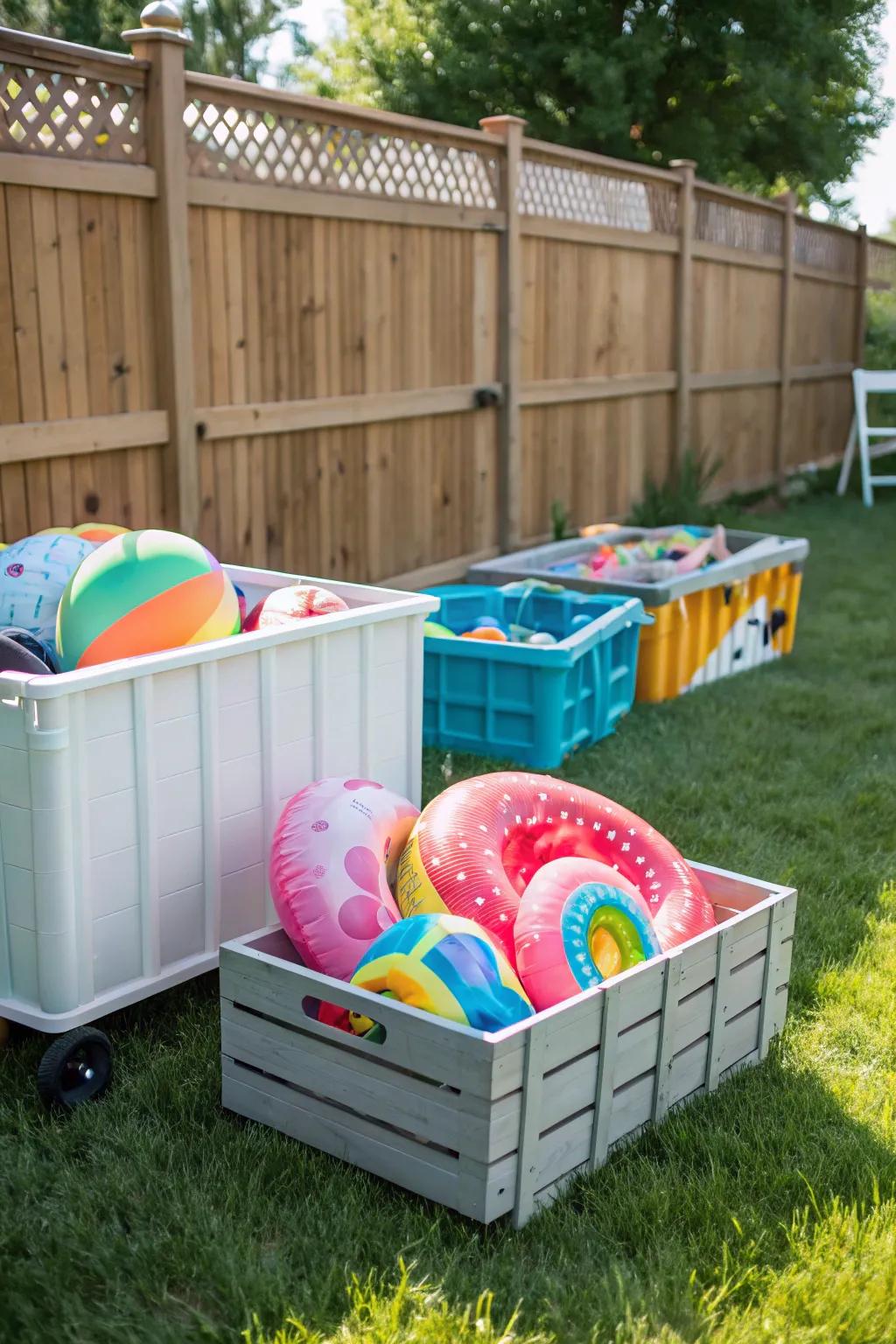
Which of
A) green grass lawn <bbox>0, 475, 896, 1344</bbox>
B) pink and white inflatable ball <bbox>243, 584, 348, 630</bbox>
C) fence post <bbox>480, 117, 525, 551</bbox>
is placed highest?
fence post <bbox>480, 117, 525, 551</bbox>

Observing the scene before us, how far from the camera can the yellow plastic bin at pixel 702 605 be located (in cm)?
551

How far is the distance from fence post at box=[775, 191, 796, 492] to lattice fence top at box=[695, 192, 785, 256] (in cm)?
7

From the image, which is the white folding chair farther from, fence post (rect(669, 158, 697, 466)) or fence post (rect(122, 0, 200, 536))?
fence post (rect(122, 0, 200, 536))

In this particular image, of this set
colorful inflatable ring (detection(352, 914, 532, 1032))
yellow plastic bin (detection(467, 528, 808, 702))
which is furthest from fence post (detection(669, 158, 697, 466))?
colorful inflatable ring (detection(352, 914, 532, 1032))

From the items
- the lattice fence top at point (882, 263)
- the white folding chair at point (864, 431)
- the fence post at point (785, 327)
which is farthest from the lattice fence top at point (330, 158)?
the lattice fence top at point (882, 263)

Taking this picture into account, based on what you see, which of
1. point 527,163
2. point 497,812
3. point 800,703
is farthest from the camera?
point 527,163

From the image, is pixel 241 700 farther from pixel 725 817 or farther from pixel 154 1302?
pixel 725 817

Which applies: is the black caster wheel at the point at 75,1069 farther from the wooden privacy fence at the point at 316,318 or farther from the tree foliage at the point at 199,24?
the tree foliage at the point at 199,24

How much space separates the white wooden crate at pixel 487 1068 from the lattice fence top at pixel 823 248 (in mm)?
10623

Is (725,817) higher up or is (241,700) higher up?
(241,700)

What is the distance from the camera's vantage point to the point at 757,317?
11172 millimetres

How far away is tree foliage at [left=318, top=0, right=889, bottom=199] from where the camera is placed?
13.8 m

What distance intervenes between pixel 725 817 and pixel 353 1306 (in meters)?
2.40

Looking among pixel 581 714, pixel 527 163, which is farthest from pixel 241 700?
pixel 527 163
